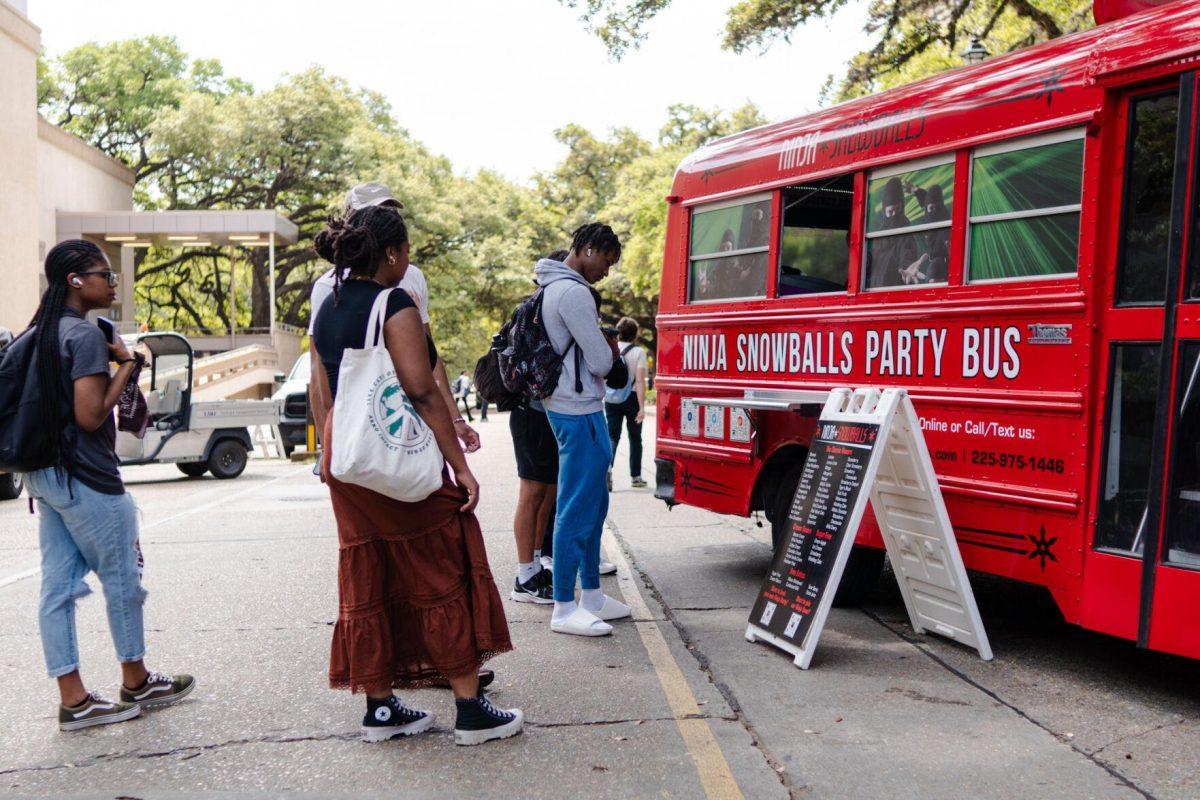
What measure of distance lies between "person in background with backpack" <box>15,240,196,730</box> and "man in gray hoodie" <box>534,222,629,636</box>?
2.03 metres

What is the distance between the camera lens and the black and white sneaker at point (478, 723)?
4.34 metres

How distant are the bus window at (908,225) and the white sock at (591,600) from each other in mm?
2233

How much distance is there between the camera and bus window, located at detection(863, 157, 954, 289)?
5.93m

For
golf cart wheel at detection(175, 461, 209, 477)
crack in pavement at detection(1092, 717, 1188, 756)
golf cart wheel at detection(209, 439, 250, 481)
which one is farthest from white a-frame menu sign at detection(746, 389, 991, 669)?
golf cart wheel at detection(175, 461, 209, 477)

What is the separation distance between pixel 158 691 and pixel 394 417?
6.20ft

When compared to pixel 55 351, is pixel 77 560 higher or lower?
lower

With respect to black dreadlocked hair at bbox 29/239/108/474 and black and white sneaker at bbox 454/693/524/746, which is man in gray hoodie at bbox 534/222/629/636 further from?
black dreadlocked hair at bbox 29/239/108/474

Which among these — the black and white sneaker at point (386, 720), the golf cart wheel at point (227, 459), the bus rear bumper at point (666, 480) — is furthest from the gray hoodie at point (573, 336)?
the golf cart wheel at point (227, 459)

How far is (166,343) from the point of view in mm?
15180

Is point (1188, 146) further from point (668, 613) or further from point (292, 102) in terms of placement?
point (292, 102)

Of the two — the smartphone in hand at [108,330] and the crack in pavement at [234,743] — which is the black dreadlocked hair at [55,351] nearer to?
the smartphone in hand at [108,330]

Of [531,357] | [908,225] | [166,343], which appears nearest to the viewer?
[531,357]

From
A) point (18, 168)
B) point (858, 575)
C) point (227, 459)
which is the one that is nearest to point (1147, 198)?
point (858, 575)

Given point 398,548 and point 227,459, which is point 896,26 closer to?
point 227,459
